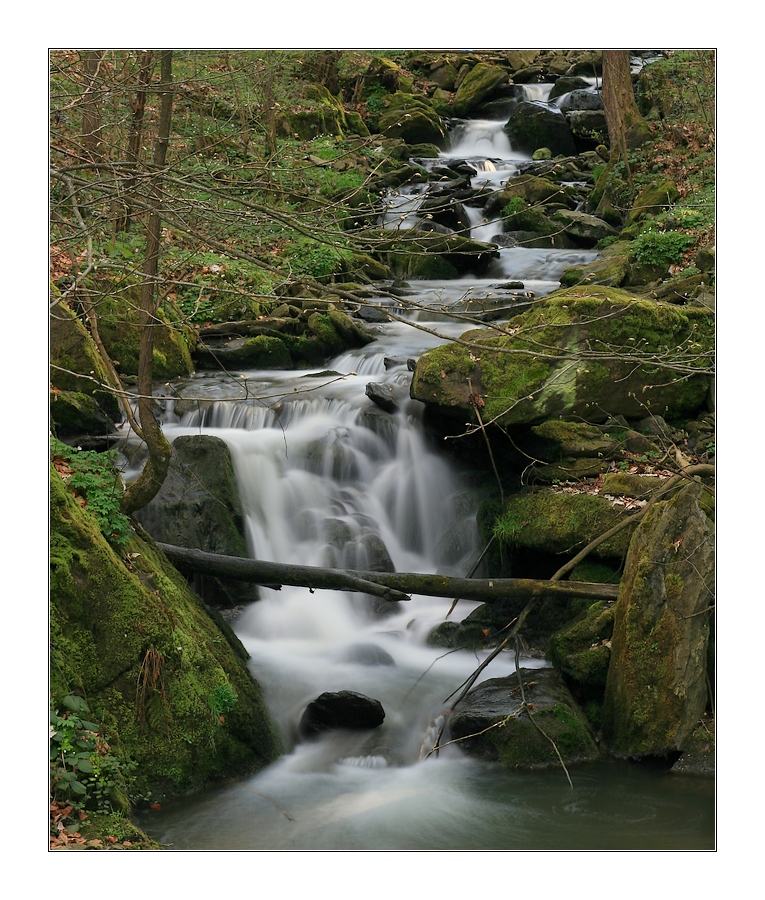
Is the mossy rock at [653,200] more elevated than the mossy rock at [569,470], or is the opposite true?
the mossy rock at [653,200]

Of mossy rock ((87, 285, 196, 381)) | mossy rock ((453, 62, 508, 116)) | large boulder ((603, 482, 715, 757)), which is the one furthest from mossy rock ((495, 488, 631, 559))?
mossy rock ((453, 62, 508, 116))

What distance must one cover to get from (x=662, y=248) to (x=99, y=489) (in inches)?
259

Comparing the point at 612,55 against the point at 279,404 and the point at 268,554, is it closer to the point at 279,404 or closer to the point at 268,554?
the point at 279,404

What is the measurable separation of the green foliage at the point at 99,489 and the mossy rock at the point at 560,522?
2938mm

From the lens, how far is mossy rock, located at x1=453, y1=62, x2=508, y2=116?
9.95 meters


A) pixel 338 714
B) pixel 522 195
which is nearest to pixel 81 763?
pixel 338 714

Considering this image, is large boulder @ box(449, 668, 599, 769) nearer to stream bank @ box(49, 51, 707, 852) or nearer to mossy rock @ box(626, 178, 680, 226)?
stream bank @ box(49, 51, 707, 852)

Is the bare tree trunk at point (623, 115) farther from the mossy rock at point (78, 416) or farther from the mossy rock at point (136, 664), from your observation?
the mossy rock at point (136, 664)

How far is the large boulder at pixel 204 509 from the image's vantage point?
5668 millimetres

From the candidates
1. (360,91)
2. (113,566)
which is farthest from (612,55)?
(113,566)

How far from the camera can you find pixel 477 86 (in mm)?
11141

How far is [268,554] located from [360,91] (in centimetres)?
526

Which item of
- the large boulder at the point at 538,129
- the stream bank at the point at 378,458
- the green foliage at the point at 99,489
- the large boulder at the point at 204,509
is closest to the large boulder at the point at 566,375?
the stream bank at the point at 378,458

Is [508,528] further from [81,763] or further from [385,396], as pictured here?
[81,763]
